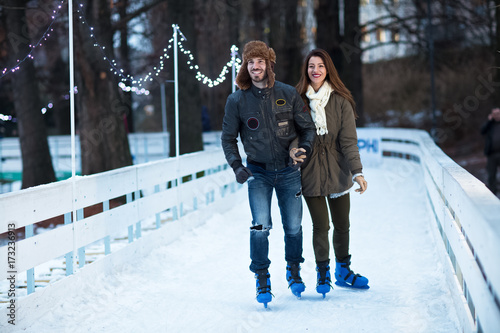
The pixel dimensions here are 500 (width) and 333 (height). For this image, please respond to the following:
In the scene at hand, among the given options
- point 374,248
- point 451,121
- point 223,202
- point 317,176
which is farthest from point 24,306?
point 451,121

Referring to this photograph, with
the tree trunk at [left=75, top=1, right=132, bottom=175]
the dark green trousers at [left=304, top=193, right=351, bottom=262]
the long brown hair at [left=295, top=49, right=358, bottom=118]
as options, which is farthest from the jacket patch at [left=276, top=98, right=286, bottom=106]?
the tree trunk at [left=75, top=1, right=132, bottom=175]

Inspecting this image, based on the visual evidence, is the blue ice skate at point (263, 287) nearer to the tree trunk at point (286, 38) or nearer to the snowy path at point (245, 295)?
the snowy path at point (245, 295)

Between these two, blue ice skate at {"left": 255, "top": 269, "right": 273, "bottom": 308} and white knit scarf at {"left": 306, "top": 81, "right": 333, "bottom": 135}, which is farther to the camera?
white knit scarf at {"left": 306, "top": 81, "right": 333, "bottom": 135}

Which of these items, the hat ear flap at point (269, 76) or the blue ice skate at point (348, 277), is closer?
the hat ear flap at point (269, 76)

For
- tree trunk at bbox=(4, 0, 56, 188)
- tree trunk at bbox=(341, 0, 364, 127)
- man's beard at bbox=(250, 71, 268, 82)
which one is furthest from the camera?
tree trunk at bbox=(341, 0, 364, 127)

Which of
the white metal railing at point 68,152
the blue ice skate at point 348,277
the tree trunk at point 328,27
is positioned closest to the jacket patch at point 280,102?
the blue ice skate at point 348,277

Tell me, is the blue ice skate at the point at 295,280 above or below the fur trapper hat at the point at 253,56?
below

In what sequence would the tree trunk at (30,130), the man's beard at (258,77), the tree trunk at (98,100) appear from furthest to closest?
the tree trunk at (30,130) → the tree trunk at (98,100) → the man's beard at (258,77)

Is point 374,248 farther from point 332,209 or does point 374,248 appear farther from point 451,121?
point 451,121

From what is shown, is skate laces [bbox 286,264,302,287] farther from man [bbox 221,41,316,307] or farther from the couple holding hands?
man [bbox 221,41,316,307]

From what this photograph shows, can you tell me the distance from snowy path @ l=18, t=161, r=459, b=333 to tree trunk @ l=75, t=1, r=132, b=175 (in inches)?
205

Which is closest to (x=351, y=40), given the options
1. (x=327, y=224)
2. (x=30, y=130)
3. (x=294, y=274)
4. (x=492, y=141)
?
(x=492, y=141)

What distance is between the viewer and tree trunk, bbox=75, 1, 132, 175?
42.9 feet

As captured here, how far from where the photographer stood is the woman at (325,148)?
542 centimetres
